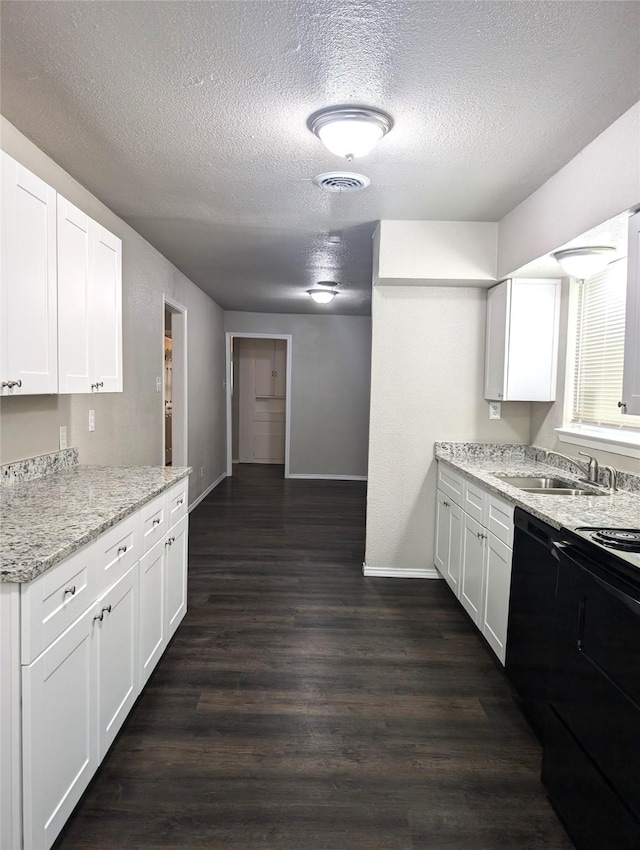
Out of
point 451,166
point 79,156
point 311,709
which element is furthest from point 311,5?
point 311,709

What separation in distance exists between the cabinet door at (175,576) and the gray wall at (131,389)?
0.74 m

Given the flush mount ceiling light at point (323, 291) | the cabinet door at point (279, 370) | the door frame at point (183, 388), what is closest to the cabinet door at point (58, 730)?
the door frame at point (183, 388)

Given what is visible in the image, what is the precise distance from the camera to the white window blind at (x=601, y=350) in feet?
9.48

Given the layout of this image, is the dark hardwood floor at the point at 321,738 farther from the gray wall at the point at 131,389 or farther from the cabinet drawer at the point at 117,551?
the gray wall at the point at 131,389

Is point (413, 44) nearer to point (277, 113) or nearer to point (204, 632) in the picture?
point (277, 113)

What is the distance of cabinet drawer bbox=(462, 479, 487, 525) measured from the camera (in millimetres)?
2855

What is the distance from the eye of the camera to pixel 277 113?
2139 mm

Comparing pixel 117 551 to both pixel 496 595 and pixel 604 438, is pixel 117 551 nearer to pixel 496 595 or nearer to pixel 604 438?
pixel 496 595

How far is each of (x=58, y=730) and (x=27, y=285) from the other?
141 centimetres

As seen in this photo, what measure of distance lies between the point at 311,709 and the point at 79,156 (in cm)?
272

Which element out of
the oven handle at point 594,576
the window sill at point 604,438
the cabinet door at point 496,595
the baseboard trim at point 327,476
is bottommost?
the baseboard trim at point 327,476

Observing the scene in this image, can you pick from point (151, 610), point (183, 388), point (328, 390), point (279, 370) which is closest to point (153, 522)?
point (151, 610)

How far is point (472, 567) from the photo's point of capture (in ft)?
9.90

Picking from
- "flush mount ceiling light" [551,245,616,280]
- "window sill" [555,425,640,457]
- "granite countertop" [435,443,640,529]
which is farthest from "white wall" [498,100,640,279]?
"granite countertop" [435,443,640,529]
